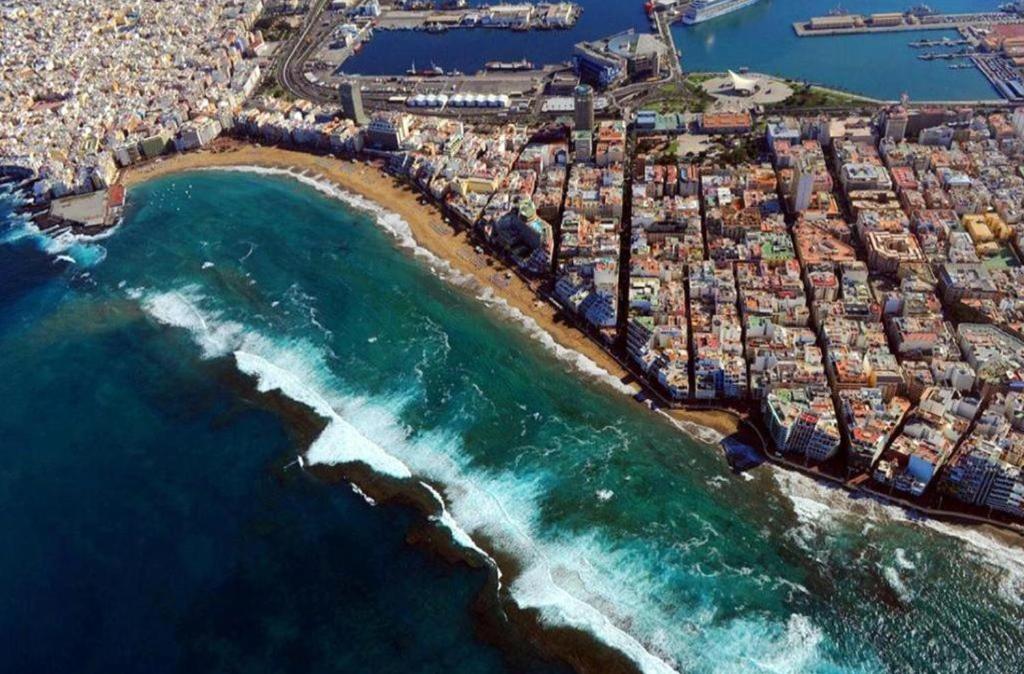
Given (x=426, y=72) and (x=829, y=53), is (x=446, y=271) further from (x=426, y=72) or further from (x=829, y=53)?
(x=829, y=53)

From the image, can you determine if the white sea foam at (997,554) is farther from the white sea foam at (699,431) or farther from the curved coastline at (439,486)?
the curved coastline at (439,486)

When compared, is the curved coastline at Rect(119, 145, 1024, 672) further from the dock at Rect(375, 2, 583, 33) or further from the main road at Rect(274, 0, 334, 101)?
the dock at Rect(375, 2, 583, 33)

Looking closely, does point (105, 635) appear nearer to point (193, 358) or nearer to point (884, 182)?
point (193, 358)

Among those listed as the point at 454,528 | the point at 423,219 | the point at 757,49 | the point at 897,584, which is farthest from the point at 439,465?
the point at 757,49

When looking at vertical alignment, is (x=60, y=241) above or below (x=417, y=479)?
above

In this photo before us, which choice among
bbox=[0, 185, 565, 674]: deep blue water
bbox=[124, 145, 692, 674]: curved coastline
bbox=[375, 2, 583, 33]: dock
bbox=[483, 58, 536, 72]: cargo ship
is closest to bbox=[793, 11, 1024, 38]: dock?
bbox=[375, 2, 583, 33]: dock

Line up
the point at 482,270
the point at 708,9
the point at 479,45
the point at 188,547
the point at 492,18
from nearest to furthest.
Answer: the point at 188,547 → the point at 482,270 → the point at 479,45 → the point at 708,9 → the point at 492,18

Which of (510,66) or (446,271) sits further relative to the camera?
(510,66)
